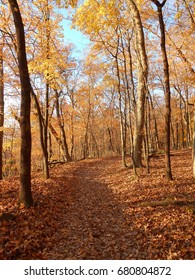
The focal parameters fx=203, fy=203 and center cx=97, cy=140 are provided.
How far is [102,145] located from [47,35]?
1614 inches

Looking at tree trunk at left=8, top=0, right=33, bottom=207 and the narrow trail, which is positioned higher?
tree trunk at left=8, top=0, right=33, bottom=207

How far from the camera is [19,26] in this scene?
707 centimetres

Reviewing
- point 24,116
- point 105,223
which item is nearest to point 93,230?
point 105,223

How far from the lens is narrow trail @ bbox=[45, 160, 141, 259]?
16.9 ft

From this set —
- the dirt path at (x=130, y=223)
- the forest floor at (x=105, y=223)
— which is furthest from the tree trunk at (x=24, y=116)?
the dirt path at (x=130, y=223)

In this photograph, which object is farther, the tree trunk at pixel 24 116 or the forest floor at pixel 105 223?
the tree trunk at pixel 24 116

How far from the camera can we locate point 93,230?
6.42 metres

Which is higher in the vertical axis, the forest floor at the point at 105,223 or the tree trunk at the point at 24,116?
the tree trunk at the point at 24,116

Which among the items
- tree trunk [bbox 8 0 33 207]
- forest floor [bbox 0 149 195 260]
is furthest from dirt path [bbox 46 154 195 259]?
tree trunk [bbox 8 0 33 207]

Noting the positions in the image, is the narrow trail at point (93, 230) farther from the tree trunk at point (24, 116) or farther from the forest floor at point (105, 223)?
the tree trunk at point (24, 116)

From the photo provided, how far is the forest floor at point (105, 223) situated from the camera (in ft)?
16.5

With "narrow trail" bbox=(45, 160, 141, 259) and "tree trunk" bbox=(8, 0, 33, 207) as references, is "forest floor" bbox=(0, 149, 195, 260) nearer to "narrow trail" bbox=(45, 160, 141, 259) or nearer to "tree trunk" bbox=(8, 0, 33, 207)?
"narrow trail" bbox=(45, 160, 141, 259)
